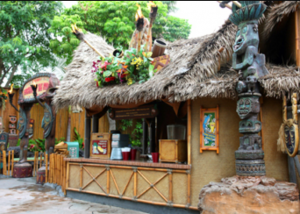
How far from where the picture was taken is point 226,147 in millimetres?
5148

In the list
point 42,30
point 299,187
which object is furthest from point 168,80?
point 42,30

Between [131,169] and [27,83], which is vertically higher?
[27,83]

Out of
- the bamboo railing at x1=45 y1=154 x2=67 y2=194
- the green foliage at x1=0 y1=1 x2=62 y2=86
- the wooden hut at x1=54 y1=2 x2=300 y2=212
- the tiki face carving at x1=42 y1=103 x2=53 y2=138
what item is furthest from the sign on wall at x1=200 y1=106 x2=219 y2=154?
the green foliage at x1=0 y1=1 x2=62 y2=86

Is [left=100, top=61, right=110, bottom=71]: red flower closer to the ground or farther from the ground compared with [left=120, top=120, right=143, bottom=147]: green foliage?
farther from the ground

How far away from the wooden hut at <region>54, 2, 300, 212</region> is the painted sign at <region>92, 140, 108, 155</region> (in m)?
0.30

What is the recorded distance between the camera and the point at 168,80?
219 inches

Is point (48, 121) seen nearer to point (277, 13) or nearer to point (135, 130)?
point (135, 130)

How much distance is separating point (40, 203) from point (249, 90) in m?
5.41

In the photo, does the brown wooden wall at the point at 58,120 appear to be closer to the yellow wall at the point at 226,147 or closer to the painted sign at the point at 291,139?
the yellow wall at the point at 226,147

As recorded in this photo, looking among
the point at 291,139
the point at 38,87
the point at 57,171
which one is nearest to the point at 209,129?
the point at 291,139

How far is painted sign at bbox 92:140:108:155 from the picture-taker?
23.0 feet

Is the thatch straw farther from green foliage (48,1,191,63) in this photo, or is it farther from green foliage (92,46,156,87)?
green foliage (48,1,191,63)

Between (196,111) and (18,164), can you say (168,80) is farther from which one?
(18,164)

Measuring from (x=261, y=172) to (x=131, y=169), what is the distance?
9.45 feet
